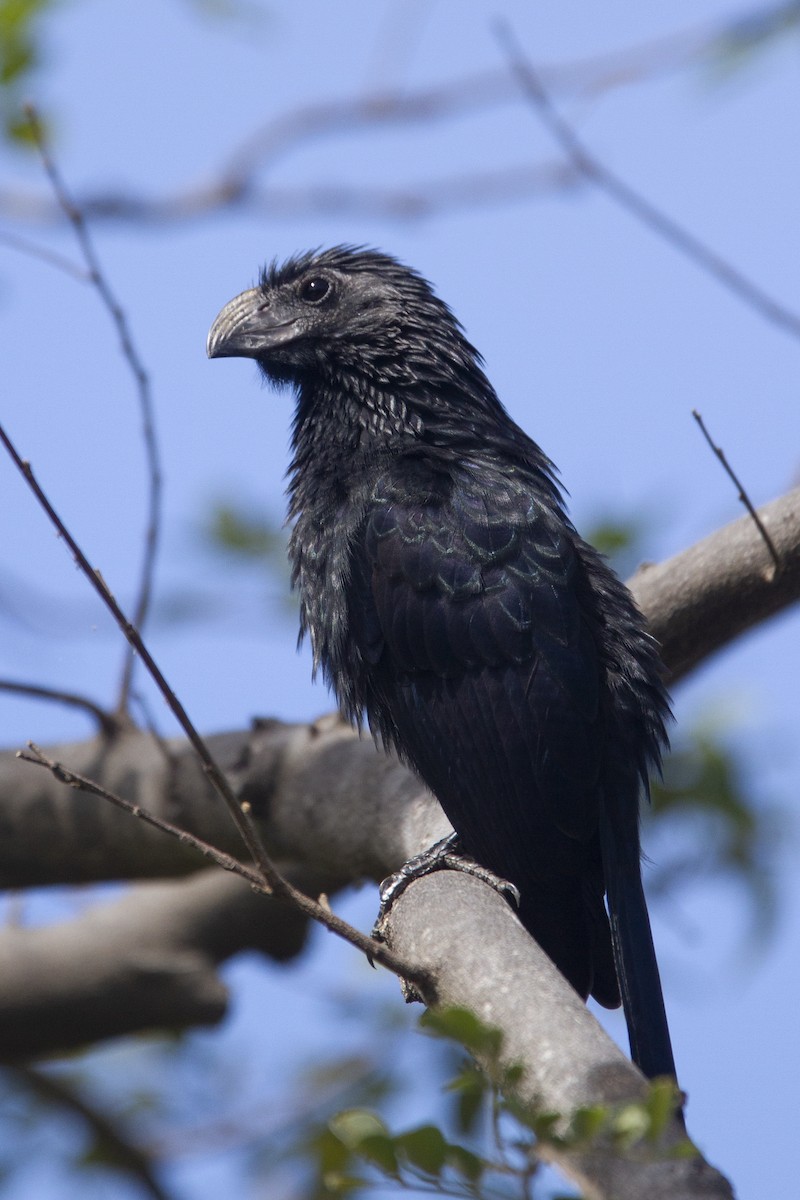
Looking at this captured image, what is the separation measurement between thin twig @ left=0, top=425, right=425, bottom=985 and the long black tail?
770 millimetres

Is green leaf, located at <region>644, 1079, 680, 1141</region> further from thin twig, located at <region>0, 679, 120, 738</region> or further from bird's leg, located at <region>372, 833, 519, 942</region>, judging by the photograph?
thin twig, located at <region>0, 679, 120, 738</region>

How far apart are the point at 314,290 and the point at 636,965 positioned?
2.63m

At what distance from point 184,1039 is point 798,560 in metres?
3.43

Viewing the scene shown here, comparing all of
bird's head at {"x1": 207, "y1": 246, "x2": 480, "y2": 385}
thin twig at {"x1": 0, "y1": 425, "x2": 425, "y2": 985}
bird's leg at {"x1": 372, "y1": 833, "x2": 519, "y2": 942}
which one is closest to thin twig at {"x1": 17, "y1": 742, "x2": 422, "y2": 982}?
thin twig at {"x1": 0, "y1": 425, "x2": 425, "y2": 985}

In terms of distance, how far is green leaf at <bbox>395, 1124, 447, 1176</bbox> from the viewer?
4.93 feet

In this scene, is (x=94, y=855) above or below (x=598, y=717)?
above

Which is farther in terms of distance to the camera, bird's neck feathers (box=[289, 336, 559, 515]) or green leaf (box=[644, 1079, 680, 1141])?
bird's neck feathers (box=[289, 336, 559, 515])

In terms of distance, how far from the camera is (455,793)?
3406mm

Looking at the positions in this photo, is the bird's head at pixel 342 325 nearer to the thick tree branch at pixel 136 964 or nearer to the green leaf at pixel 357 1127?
the thick tree branch at pixel 136 964

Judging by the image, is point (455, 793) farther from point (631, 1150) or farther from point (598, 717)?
point (631, 1150)

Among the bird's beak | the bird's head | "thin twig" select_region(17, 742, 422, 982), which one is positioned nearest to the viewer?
"thin twig" select_region(17, 742, 422, 982)

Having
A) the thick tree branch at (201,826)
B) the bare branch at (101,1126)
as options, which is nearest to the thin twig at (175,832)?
the thick tree branch at (201,826)

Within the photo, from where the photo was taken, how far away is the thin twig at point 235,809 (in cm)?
210

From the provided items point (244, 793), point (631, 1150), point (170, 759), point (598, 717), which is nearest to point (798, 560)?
point (598, 717)
